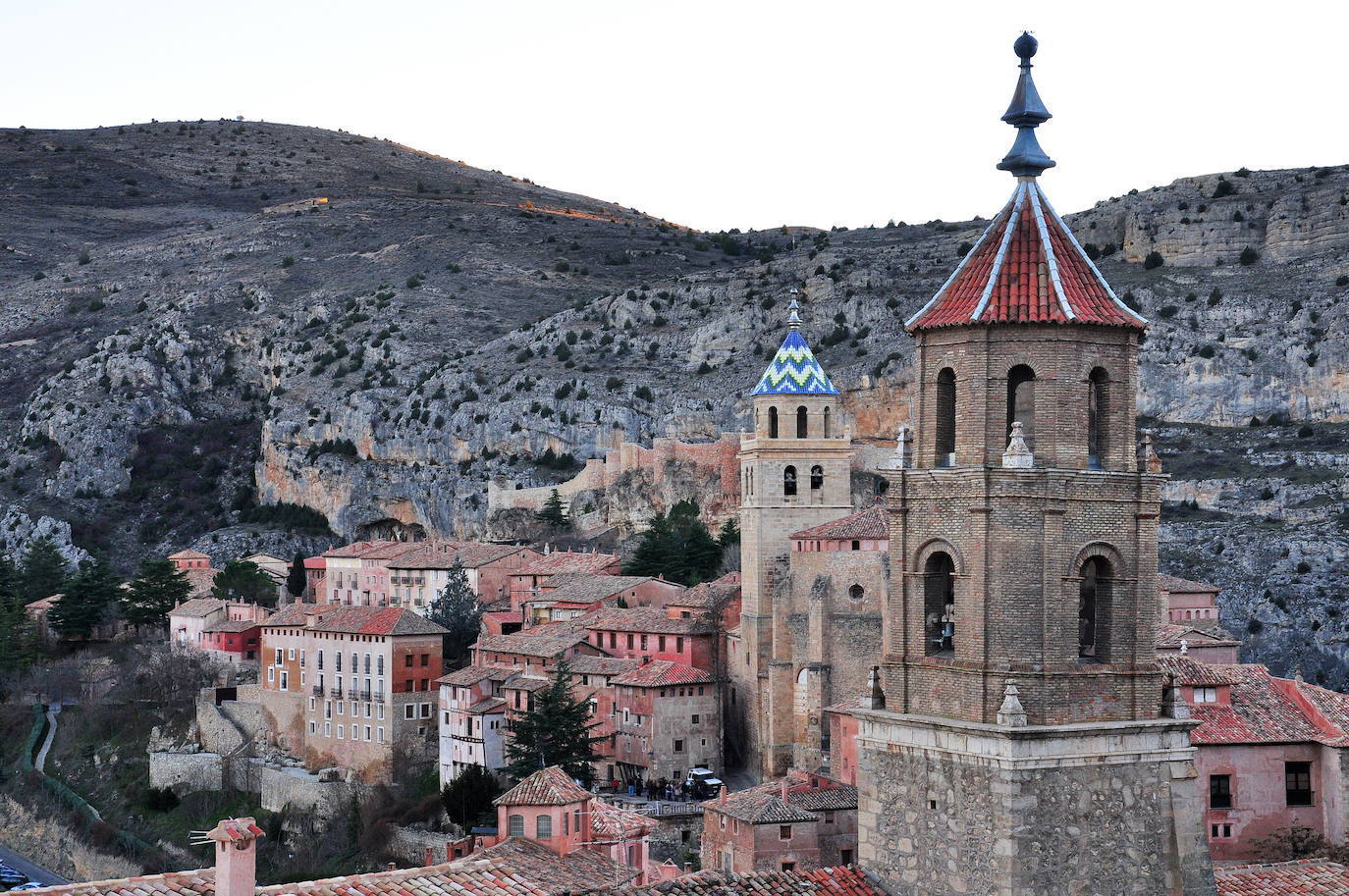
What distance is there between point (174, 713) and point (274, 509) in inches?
1609

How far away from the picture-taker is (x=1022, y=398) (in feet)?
72.7

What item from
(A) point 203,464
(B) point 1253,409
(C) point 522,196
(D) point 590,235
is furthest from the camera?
(C) point 522,196

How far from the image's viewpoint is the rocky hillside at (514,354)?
95.5 meters

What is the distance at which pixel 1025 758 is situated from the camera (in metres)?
21.1

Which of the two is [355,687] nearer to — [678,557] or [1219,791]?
[678,557]

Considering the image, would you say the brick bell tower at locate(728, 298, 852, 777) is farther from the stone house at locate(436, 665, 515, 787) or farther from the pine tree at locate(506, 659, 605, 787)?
the stone house at locate(436, 665, 515, 787)

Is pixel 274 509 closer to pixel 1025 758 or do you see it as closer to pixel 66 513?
pixel 66 513

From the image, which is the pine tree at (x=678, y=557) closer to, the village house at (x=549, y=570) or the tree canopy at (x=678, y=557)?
the tree canopy at (x=678, y=557)

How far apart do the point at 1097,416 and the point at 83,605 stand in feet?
238

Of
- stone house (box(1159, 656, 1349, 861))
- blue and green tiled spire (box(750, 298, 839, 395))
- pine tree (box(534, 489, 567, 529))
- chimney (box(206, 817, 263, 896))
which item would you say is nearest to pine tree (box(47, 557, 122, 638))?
pine tree (box(534, 489, 567, 529))

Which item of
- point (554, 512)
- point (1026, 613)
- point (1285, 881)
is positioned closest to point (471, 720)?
point (554, 512)

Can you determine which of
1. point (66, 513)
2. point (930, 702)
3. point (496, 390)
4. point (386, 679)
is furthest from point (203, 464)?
point (930, 702)

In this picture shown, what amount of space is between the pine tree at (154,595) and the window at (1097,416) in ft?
235

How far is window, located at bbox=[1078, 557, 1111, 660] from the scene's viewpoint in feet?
72.8
